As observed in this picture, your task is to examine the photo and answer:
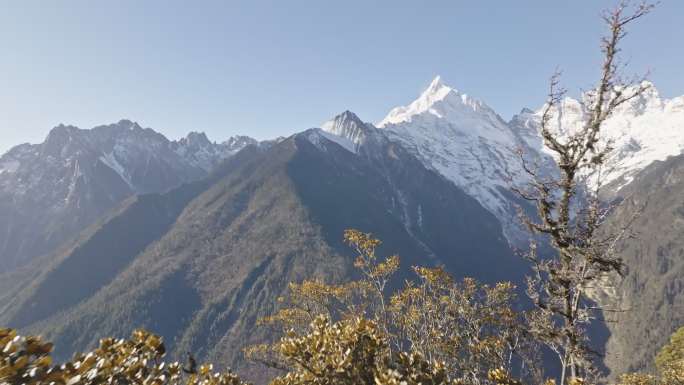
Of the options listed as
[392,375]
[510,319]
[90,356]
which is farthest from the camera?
[510,319]

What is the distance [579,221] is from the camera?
17.1m

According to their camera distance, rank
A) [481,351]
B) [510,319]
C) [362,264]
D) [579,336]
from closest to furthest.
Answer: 1. [579,336]
2. [481,351]
3. [510,319]
4. [362,264]

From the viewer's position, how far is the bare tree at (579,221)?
15992 mm

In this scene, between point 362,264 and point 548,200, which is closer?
point 548,200

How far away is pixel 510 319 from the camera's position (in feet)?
95.0

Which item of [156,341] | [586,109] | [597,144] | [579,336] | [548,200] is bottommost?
[579,336]

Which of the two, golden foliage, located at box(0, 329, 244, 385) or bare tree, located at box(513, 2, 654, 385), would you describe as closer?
golden foliage, located at box(0, 329, 244, 385)

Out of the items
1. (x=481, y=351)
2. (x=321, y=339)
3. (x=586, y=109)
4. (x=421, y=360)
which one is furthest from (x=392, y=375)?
(x=481, y=351)

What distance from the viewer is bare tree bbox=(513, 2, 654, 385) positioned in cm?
1599

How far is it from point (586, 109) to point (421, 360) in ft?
39.0

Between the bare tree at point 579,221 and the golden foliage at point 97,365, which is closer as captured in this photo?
the golden foliage at point 97,365

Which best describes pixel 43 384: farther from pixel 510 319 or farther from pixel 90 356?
pixel 510 319

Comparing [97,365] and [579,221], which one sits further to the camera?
[579,221]

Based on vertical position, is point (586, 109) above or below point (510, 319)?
above
